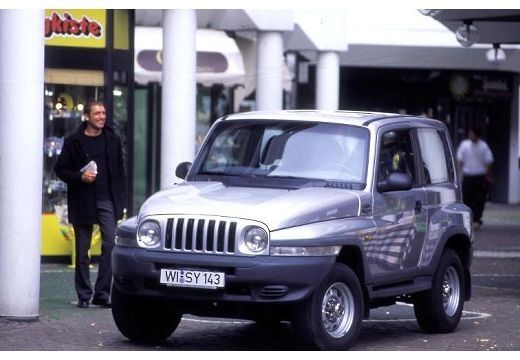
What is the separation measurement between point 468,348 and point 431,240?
4.20ft

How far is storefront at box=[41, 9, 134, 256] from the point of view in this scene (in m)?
18.0

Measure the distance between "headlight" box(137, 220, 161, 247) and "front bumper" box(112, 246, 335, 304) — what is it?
4.7 inches

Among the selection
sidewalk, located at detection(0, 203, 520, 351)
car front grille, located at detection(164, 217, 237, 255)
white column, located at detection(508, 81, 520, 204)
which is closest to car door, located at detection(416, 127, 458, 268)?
car front grille, located at detection(164, 217, 237, 255)

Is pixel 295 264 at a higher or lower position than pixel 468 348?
higher

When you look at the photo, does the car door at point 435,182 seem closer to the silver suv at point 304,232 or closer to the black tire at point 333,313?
the silver suv at point 304,232

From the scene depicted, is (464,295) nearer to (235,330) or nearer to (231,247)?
(235,330)

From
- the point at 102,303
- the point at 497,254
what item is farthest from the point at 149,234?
the point at 497,254

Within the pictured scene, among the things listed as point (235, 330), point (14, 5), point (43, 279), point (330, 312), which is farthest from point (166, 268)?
point (43, 279)

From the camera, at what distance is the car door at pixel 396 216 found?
38.6 feet

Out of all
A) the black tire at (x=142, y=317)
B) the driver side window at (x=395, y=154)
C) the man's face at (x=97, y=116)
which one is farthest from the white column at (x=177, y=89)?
the black tire at (x=142, y=317)

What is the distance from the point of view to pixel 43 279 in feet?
54.9

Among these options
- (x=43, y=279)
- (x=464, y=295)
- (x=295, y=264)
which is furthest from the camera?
(x=43, y=279)

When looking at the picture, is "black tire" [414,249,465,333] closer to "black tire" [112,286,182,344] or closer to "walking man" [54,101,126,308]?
"black tire" [112,286,182,344]

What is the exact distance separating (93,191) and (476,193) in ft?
50.4
